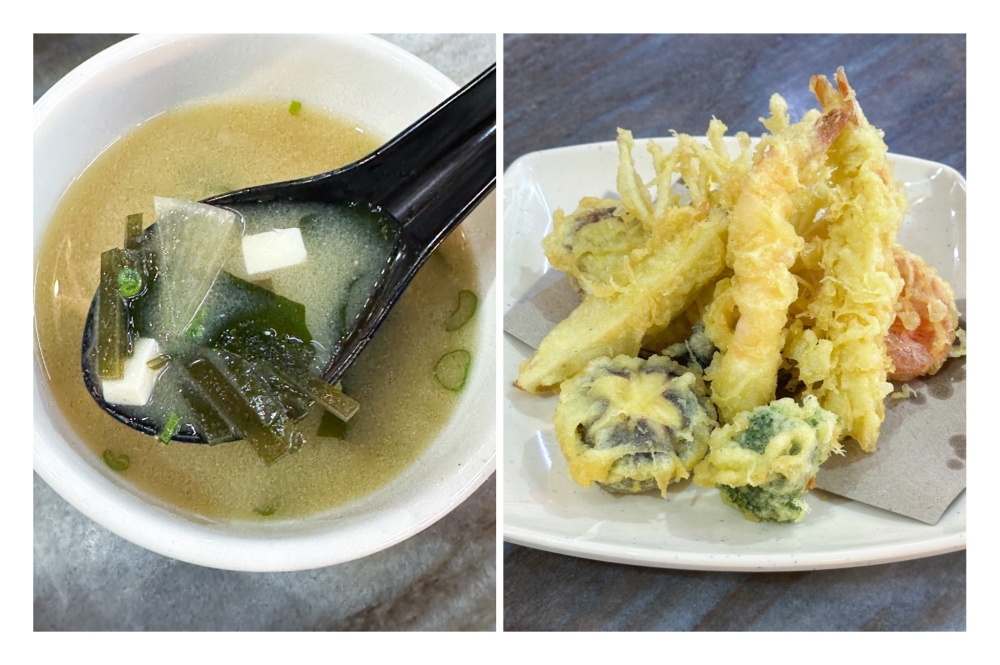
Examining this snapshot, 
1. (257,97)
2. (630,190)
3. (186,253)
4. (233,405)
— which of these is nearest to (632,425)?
(630,190)

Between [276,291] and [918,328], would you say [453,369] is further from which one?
[918,328]

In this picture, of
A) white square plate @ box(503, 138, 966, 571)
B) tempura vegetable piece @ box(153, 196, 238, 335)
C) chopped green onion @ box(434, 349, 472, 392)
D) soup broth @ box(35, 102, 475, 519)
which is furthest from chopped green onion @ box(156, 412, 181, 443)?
white square plate @ box(503, 138, 966, 571)

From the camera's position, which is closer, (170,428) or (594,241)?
(170,428)

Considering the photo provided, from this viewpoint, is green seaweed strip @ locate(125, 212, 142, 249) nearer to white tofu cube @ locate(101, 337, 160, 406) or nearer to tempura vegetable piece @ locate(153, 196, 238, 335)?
tempura vegetable piece @ locate(153, 196, 238, 335)

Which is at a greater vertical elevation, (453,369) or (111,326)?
(111,326)

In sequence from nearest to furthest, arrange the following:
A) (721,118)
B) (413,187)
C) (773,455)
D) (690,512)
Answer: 1. (773,455)
2. (690,512)
3. (413,187)
4. (721,118)
